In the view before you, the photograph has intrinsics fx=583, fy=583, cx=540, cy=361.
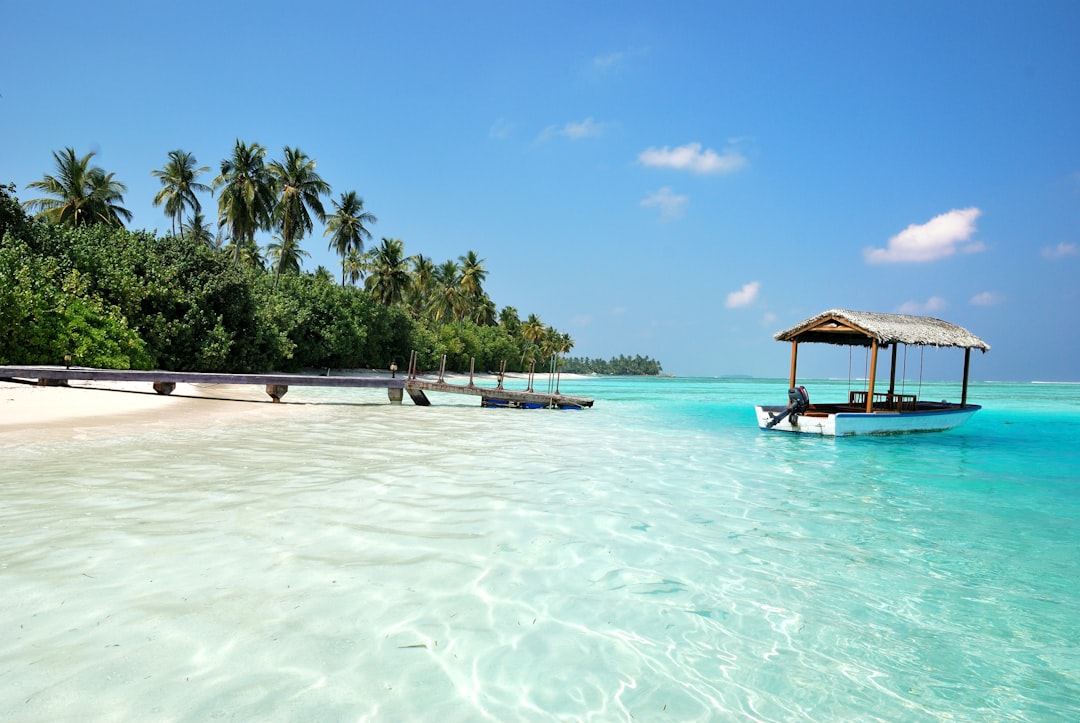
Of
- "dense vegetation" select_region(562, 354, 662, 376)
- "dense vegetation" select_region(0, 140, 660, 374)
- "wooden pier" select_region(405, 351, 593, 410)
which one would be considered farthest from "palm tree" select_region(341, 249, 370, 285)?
"dense vegetation" select_region(562, 354, 662, 376)

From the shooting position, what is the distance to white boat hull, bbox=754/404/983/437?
1455 cm

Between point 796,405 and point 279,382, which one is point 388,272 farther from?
point 796,405

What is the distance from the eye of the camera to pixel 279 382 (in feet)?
56.9

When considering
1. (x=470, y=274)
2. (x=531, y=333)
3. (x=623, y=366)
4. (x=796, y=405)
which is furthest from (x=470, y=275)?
(x=623, y=366)

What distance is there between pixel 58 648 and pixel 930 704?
13.8ft

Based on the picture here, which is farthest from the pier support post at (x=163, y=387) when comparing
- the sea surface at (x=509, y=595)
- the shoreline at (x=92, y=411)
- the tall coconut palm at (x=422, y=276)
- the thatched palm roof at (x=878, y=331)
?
the tall coconut palm at (x=422, y=276)

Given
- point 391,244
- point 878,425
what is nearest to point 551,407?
point 878,425

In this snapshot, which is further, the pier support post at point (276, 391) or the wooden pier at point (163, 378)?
the pier support post at point (276, 391)

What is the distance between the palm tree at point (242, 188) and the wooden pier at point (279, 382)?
1746 centimetres

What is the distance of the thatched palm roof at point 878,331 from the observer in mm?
14555

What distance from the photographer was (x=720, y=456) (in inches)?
435

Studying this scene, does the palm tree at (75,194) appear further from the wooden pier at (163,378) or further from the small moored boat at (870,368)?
the small moored boat at (870,368)

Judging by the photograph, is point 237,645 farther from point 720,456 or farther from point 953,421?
point 953,421

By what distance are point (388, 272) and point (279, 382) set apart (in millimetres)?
28150
